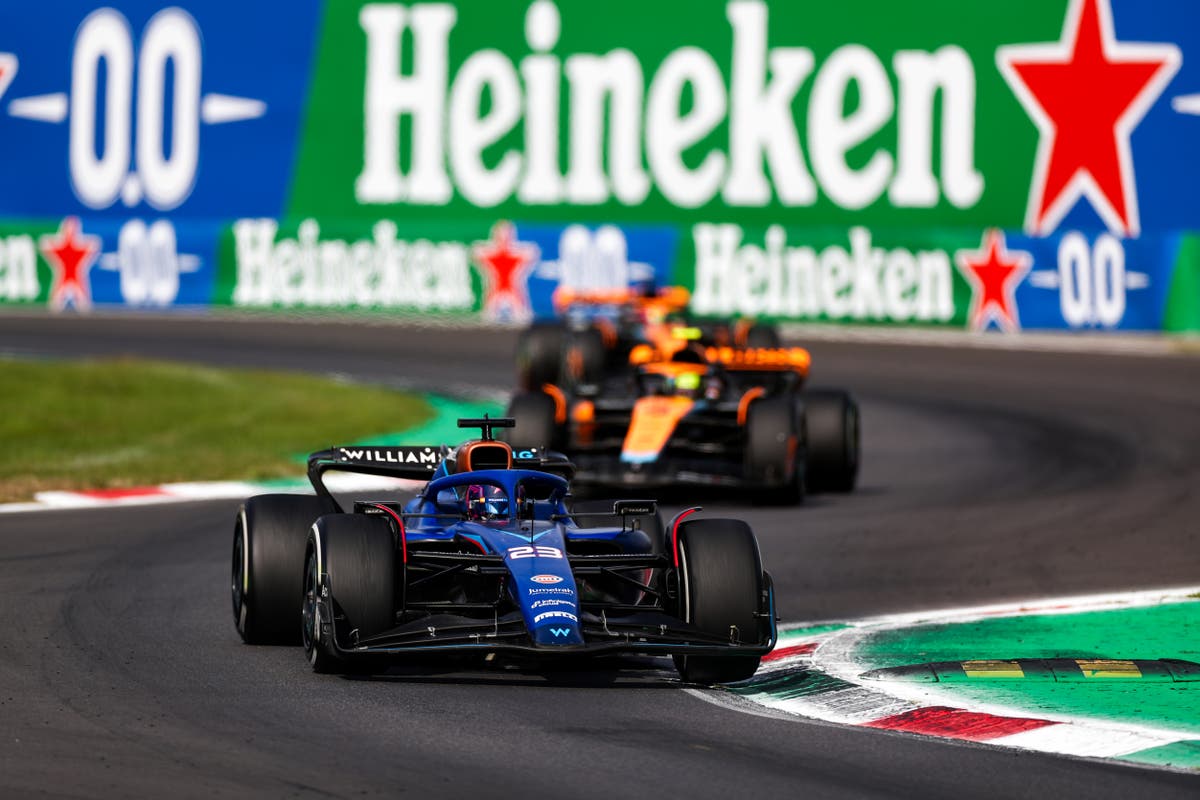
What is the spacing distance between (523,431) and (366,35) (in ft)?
69.9

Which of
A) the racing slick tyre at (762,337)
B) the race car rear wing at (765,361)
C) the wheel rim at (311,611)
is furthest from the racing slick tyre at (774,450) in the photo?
the wheel rim at (311,611)

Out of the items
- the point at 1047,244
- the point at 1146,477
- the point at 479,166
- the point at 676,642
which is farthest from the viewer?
the point at 479,166

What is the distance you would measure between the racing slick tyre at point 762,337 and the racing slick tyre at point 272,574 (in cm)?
1191

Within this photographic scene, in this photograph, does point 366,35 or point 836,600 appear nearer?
point 836,600

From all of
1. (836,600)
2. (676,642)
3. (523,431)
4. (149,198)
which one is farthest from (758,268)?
(676,642)

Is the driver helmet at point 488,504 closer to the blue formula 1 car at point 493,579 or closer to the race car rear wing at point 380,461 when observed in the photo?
the blue formula 1 car at point 493,579

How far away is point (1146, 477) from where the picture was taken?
1805cm

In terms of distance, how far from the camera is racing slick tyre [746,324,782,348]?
21688 mm

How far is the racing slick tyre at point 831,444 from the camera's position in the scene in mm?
17094

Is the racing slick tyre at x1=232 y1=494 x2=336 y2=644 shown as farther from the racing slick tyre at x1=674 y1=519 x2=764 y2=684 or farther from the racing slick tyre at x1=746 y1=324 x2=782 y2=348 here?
the racing slick tyre at x1=746 y1=324 x2=782 y2=348

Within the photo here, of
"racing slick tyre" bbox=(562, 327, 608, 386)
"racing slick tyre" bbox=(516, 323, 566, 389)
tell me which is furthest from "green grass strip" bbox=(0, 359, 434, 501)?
"racing slick tyre" bbox=(562, 327, 608, 386)

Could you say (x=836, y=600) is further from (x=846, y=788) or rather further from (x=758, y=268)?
(x=758, y=268)

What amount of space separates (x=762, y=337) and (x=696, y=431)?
5.10m

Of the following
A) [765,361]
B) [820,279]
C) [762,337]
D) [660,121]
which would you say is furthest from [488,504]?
[660,121]
